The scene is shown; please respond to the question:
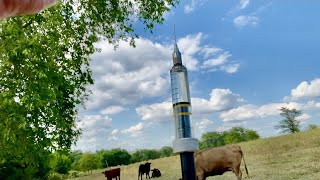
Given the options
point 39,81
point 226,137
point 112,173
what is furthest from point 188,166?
point 226,137

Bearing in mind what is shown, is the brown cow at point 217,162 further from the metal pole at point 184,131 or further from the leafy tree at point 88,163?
the leafy tree at point 88,163

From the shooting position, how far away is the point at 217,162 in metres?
17.5

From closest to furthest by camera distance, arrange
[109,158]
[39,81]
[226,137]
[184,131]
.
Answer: [184,131] < [39,81] < [109,158] < [226,137]

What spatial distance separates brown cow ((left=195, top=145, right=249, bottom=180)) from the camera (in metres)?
17.2

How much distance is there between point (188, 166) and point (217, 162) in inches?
410

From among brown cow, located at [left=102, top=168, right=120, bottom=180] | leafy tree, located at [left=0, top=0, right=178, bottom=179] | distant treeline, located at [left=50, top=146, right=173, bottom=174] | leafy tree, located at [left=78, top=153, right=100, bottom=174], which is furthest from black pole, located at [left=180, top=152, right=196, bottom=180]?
leafy tree, located at [left=78, top=153, right=100, bottom=174]

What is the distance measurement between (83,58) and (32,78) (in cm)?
424

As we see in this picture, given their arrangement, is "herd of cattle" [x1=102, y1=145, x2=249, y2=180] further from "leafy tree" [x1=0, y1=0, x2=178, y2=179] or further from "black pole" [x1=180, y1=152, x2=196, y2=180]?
"black pole" [x1=180, y1=152, x2=196, y2=180]

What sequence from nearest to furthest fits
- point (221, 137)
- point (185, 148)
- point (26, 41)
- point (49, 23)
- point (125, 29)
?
point (185, 148), point (26, 41), point (49, 23), point (125, 29), point (221, 137)

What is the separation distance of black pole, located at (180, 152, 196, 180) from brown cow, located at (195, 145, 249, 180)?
9.93 meters

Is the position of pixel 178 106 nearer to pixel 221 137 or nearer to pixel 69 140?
pixel 69 140

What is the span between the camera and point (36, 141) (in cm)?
1303

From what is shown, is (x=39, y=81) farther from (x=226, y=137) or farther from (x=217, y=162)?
(x=226, y=137)

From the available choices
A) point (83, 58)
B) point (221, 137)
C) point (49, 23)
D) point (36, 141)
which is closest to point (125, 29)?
point (83, 58)
